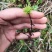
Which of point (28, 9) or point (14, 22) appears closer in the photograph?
point (28, 9)

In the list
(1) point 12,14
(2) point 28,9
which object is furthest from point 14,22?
(2) point 28,9

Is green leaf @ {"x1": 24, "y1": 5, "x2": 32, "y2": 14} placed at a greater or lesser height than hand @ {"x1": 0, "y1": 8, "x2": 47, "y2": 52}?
greater

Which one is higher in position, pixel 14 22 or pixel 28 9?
pixel 28 9

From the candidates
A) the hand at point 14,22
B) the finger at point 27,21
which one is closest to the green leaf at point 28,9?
the hand at point 14,22

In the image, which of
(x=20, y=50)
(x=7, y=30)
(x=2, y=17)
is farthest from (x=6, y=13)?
(x=20, y=50)

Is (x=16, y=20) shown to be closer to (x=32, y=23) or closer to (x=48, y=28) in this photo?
(x=32, y=23)

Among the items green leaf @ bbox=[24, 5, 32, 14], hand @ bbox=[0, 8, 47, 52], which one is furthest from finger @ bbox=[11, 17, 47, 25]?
green leaf @ bbox=[24, 5, 32, 14]

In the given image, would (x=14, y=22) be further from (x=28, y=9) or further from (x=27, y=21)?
(x=28, y=9)

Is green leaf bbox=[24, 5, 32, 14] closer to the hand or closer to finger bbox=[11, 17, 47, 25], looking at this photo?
the hand
